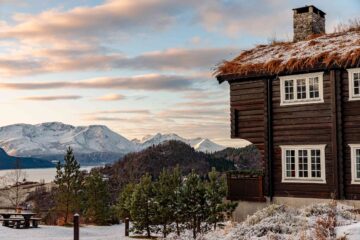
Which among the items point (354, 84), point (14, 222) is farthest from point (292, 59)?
point (14, 222)

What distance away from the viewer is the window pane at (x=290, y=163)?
78.4 feet

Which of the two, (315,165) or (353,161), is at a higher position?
(353,161)

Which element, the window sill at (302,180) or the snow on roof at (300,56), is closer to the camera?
the snow on roof at (300,56)

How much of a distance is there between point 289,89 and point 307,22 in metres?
6.17

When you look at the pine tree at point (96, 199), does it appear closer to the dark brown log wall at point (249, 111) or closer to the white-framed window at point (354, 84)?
the dark brown log wall at point (249, 111)

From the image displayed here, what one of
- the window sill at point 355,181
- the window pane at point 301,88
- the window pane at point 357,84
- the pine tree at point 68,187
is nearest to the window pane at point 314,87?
the window pane at point 301,88

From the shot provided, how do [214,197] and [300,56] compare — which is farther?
[214,197]

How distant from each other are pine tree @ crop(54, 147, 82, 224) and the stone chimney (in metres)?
24.3

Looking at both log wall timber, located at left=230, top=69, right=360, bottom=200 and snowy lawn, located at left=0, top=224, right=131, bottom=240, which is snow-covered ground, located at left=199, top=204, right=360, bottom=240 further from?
snowy lawn, located at left=0, top=224, right=131, bottom=240

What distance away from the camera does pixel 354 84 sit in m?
22.4

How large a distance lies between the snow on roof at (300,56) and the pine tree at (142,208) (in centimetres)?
1003

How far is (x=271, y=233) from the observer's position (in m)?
12.1

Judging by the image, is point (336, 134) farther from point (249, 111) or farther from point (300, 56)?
point (249, 111)

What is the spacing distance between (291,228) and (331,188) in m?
10.9
